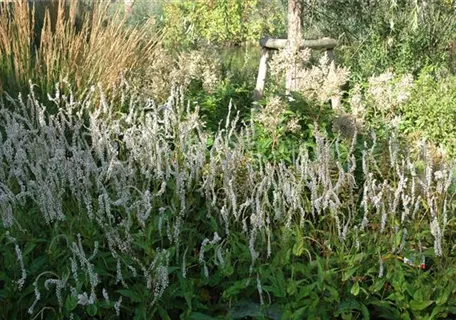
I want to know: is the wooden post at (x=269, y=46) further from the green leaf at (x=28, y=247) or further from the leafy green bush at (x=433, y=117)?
the green leaf at (x=28, y=247)

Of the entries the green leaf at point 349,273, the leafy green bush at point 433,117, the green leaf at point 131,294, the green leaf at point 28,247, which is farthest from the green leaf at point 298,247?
the leafy green bush at point 433,117

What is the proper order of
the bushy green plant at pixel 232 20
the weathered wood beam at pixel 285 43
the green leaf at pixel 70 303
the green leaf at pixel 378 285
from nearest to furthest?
the green leaf at pixel 70 303, the green leaf at pixel 378 285, the weathered wood beam at pixel 285 43, the bushy green plant at pixel 232 20

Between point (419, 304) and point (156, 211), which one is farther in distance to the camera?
point (156, 211)

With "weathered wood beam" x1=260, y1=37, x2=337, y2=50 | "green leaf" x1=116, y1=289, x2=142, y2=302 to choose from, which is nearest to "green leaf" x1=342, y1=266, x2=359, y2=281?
"green leaf" x1=116, y1=289, x2=142, y2=302

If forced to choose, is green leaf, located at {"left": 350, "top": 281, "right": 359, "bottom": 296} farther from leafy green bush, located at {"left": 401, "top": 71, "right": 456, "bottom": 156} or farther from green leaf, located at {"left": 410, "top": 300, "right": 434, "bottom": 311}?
leafy green bush, located at {"left": 401, "top": 71, "right": 456, "bottom": 156}

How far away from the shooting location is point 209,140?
4121 millimetres

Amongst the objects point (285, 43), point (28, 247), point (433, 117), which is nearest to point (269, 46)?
point (285, 43)

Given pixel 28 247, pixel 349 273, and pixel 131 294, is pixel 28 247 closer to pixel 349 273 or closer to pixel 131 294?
pixel 131 294

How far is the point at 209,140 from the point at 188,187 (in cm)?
118

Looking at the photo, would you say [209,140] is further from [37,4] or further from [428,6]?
[428,6]

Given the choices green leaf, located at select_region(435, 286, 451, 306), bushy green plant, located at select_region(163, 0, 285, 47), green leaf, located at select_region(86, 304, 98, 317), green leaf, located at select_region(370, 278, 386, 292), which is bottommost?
bushy green plant, located at select_region(163, 0, 285, 47)

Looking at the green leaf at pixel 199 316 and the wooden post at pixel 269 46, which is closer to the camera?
the green leaf at pixel 199 316

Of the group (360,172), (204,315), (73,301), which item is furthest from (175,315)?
(360,172)

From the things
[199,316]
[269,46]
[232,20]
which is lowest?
[232,20]
